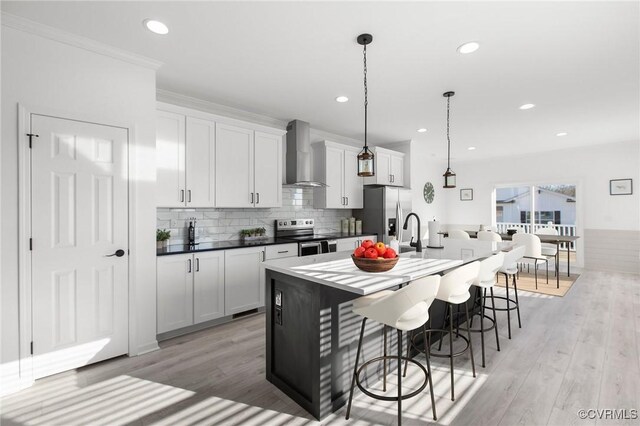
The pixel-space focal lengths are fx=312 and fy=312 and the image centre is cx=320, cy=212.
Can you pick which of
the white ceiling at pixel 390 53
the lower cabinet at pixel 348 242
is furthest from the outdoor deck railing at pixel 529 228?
the lower cabinet at pixel 348 242

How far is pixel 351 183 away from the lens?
5.56 metres

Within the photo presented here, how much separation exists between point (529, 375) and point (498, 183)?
255 inches

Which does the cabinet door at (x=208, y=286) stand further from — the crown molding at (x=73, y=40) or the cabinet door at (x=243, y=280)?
the crown molding at (x=73, y=40)

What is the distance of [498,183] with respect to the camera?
7.91m

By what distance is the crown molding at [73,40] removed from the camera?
227 centimetres

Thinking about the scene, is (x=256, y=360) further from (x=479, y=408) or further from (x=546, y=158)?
(x=546, y=158)

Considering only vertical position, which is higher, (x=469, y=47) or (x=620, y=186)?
(x=469, y=47)

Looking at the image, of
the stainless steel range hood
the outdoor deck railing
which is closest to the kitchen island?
the stainless steel range hood

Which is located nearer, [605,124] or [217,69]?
[217,69]

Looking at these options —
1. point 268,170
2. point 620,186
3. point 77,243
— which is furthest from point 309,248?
point 620,186

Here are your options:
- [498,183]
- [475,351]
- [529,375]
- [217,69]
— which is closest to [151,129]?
[217,69]

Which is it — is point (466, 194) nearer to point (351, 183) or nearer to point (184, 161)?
point (351, 183)

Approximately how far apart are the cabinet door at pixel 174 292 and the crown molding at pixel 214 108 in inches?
75.9

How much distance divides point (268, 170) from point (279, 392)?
9.26ft
